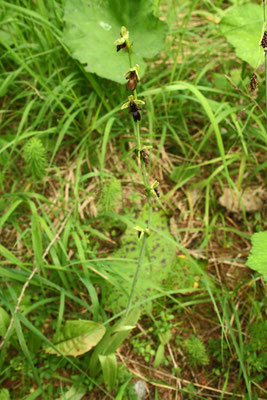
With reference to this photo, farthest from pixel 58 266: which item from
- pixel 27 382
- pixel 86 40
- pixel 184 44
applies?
pixel 184 44

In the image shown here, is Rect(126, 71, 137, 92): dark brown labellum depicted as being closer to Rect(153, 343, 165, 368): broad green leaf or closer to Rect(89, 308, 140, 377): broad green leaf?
Rect(89, 308, 140, 377): broad green leaf

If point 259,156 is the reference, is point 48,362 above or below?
below

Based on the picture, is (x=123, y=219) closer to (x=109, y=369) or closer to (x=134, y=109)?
(x=109, y=369)

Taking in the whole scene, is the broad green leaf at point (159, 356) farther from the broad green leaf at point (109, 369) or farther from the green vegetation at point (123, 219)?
the broad green leaf at point (109, 369)

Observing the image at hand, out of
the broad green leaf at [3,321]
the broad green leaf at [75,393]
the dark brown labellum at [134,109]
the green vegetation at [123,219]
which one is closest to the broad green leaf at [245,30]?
the green vegetation at [123,219]

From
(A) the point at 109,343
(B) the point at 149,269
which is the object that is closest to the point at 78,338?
(A) the point at 109,343

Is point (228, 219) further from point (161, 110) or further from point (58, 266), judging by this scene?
point (58, 266)

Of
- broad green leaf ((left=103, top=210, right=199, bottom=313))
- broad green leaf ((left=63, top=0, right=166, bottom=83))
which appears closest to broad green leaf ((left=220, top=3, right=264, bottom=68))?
broad green leaf ((left=63, top=0, right=166, bottom=83))
